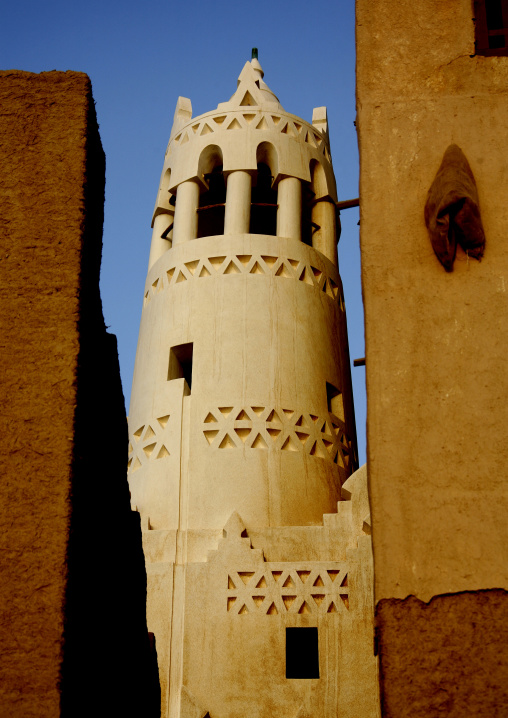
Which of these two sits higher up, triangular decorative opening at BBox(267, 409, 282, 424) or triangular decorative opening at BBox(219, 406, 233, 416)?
triangular decorative opening at BBox(219, 406, 233, 416)


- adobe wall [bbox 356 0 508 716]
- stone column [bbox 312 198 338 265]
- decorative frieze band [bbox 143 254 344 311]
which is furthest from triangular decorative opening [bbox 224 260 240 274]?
adobe wall [bbox 356 0 508 716]

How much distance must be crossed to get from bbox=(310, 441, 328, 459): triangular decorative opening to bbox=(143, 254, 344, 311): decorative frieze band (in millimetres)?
2933

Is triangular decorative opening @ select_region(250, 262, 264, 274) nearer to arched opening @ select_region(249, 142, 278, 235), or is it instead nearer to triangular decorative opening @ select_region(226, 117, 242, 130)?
arched opening @ select_region(249, 142, 278, 235)

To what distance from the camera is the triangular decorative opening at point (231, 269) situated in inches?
640

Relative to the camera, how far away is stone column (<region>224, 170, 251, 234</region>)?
17.0m

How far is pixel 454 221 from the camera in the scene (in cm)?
463

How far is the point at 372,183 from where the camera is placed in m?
4.93

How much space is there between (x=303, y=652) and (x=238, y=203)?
308 inches

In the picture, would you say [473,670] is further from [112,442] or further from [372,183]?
[372,183]

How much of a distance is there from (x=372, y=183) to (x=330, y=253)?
1292 centimetres

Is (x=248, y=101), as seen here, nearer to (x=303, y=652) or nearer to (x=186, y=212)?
(x=186, y=212)

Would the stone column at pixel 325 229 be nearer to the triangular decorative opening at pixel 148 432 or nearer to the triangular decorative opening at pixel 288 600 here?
the triangular decorative opening at pixel 148 432

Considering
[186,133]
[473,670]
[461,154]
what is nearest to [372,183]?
[461,154]

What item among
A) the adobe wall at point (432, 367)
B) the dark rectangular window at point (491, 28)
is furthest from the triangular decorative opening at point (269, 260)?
the adobe wall at point (432, 367)
